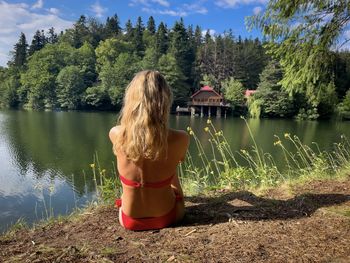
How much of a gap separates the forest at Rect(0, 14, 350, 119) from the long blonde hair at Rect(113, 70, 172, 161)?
4337 cm

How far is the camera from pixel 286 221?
2.52m

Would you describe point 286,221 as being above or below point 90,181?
above

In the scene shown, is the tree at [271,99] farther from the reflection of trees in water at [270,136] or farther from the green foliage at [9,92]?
the green foliage at [9,92]

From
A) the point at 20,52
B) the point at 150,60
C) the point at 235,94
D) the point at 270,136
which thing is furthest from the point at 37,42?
the point at 270,136

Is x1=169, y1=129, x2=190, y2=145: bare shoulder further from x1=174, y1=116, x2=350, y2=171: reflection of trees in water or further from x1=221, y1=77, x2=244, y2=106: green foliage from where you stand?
x1=221, y1=77, x2=244, y2=106: green foliage

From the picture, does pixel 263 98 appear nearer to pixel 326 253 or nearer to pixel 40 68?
pixel 40 68

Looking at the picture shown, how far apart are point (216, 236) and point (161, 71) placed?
48.5 metres

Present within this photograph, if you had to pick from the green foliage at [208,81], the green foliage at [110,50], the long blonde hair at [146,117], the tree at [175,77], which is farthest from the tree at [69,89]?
the long blonde hair at [146,117]

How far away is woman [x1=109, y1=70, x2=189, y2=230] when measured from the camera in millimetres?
2260

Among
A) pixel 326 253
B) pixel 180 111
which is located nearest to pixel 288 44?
pixel 326 253

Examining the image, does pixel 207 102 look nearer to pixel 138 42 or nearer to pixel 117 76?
pixel 117 76

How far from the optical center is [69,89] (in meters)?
55.6

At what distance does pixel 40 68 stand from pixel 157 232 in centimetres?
6568

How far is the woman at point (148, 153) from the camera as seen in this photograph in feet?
7.41
